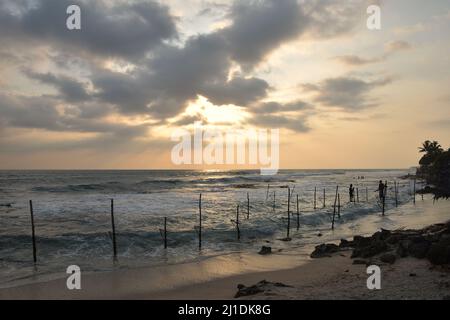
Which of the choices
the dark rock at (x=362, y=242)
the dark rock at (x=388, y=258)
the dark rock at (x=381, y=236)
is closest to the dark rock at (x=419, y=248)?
the dark rock at (x=388, y=258)

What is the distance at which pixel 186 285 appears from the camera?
14.7 meters

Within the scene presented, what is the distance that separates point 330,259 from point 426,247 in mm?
4055

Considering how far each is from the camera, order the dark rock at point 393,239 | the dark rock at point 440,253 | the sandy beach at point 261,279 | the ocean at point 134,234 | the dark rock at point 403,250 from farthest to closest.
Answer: the ocean at point 134,234 < the dark rock at point 393,239 < the dark rock at point 403,250 < the dark rock at point 440,253 < the sandy beach at point 261,279

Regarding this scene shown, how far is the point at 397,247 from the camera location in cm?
1758

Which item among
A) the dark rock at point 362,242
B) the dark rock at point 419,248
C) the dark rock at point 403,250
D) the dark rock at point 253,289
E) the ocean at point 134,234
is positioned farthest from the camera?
the dark rock at point 362,242

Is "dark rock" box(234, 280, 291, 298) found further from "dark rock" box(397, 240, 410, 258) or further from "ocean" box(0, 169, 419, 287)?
"ocean" box(0, 169, 419, 287)

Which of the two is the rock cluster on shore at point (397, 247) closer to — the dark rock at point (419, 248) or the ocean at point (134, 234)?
the dark rock at point (419, 248)

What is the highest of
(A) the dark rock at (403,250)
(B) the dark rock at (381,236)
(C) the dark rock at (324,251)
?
(A) the dark rock at (403,250)

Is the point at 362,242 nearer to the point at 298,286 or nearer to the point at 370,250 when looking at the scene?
the point at 370,250

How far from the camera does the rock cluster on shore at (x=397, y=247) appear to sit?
1452 centimetres

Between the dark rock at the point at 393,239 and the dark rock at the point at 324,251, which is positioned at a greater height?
the dark rock at the point at 393,239

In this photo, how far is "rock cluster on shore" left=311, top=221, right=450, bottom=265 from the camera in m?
14.5
